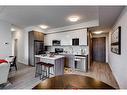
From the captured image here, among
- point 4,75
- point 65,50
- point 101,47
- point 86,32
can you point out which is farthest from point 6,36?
point 101,47

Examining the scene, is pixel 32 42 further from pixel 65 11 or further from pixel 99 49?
pixel 99 49

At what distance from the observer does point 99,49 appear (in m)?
7.17

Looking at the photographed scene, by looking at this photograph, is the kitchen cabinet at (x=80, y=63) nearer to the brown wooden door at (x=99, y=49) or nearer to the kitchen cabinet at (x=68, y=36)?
the kitchen cabinet at (x=68, y=36)

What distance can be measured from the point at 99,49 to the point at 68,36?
10.6ft

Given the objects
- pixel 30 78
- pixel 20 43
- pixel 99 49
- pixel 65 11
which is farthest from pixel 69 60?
pixel 20 43

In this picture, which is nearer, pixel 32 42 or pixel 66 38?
pixel 66 38

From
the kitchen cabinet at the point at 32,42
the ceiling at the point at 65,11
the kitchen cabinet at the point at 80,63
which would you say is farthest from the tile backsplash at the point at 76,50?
the ceiling at the point at 65,11

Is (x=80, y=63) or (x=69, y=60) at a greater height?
(x=69, y=60)

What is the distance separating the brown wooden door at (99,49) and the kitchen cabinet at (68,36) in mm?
2999

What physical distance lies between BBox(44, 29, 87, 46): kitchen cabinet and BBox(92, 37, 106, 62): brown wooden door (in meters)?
3.00

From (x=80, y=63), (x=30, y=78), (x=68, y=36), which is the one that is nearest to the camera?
(x=30, y=78)

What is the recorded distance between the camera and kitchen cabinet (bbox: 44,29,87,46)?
477 centimetres

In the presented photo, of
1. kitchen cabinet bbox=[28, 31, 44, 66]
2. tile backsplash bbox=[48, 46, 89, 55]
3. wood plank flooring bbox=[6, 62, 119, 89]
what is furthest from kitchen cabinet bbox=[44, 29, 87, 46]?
wood plank flooring bbox=[6, 62, 119, 89]
